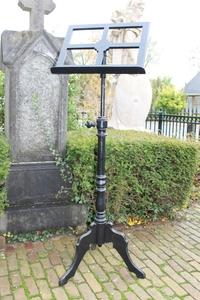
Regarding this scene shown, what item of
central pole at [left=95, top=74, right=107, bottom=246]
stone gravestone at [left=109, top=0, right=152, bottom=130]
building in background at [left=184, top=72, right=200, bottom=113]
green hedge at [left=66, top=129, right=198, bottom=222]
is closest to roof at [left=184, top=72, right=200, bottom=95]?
building in background at [left=184, top=72, right=200, bottom=113]

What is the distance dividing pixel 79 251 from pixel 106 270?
1.32 ft

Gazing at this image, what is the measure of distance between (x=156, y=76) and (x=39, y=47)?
120 feet

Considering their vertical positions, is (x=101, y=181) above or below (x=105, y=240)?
above

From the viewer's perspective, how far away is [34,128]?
4020 millimetres

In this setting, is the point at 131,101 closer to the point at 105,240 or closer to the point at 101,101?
the point at 101,101

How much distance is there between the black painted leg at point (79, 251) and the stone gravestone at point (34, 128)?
0.95 metres

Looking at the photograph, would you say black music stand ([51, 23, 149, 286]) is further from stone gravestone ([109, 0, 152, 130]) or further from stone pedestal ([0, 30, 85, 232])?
stone gravestone ([109, 0, 152, 130])

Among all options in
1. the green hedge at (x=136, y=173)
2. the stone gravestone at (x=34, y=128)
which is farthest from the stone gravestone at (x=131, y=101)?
the stone gravestone at (x=34, y=128)

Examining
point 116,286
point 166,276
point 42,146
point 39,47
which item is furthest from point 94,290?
point 39,47

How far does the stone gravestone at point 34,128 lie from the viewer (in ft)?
12.6

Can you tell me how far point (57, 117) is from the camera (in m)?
4.10

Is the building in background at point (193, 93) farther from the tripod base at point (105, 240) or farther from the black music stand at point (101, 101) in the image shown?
the tripod base at point (105, 240)

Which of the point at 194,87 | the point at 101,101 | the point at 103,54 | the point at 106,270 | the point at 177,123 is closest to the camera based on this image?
the point at 103,54

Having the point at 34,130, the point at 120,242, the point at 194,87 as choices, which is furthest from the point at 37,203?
the point at 194,87
